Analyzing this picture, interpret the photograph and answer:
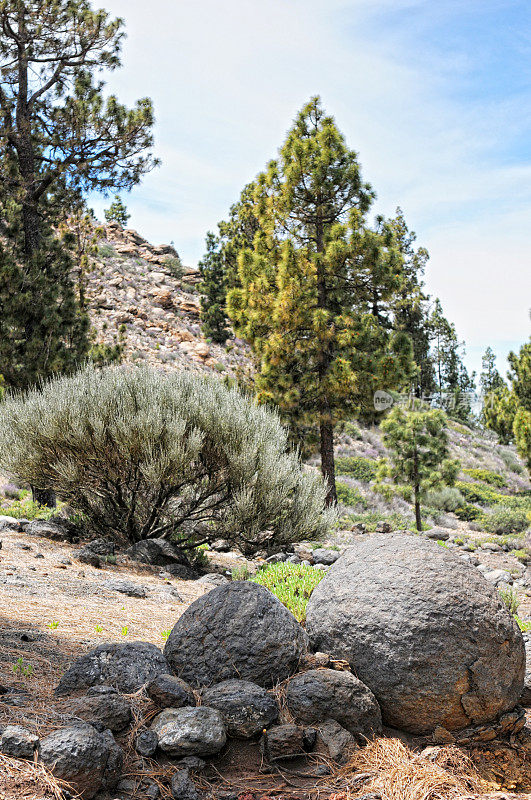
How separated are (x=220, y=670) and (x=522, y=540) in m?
11.9

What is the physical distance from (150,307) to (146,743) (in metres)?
29.2

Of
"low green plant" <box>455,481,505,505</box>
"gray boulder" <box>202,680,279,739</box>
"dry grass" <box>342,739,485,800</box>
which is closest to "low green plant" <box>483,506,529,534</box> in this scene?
"low green plant" <box>455,481,505,505</box>

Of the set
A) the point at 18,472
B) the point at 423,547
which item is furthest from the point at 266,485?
the point at 423,547

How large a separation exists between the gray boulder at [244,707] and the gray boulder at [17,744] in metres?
0.95

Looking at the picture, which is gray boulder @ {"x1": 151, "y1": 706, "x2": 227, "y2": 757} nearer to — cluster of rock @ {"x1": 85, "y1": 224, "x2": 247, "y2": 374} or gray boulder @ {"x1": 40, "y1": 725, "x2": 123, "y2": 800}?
gray boulder @ {"x1": 40, "y1": 725, "x2": 123, "y2": 800}

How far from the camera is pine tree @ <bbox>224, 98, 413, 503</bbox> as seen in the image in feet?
41.3

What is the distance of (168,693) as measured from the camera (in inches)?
128

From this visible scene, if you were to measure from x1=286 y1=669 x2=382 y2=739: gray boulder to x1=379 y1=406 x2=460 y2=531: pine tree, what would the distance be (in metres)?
11.4

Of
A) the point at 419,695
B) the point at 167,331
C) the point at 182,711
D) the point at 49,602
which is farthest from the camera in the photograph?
the point at 167,331

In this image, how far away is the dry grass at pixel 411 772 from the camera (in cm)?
299

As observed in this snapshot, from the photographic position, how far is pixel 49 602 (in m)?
5.26

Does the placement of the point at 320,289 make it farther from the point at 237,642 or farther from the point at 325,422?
the point at 237,642

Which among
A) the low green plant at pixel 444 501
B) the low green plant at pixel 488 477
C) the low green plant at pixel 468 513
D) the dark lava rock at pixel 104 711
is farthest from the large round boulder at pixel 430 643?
the low green plant at pixel 488 477

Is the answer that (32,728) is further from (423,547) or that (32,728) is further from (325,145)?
(325,145)
